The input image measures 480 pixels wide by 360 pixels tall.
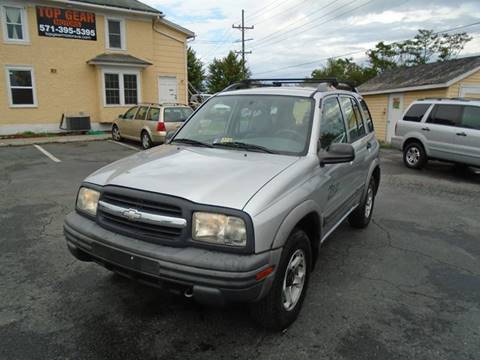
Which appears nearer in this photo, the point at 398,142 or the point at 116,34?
the point at 398,142

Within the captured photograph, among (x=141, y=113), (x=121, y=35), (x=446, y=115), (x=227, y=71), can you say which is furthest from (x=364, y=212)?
(x=227, y=71)

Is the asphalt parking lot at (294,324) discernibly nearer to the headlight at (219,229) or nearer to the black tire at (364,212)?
the black tire at (364,212)

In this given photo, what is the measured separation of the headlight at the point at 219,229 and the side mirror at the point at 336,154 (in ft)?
4.03

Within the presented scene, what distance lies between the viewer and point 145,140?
12773mm

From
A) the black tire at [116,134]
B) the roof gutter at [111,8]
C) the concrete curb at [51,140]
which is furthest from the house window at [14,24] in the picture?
the black tire at [116,134]

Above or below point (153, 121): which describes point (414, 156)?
below

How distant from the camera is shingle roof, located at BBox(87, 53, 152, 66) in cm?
1675

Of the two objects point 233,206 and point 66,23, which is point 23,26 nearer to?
point 66,23

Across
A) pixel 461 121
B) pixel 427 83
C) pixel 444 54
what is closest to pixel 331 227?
pixel 461 121

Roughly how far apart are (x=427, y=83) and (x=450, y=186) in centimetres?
1183

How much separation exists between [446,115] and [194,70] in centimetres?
3876

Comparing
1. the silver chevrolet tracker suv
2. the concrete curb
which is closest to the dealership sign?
the concrete curb

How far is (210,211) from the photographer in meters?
2.37

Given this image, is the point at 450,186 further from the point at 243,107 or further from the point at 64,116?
the point at 64,116
